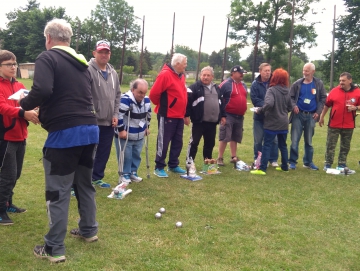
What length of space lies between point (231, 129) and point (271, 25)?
38059mm

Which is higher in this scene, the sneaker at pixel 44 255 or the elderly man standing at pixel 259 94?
the elderly man standing at pixel 259 94

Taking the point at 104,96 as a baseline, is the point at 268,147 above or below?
below

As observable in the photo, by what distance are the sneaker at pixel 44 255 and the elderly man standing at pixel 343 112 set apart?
240 inches

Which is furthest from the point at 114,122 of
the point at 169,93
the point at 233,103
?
the point at 233,103

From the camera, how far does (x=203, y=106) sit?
722 cm

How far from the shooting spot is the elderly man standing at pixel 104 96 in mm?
5543

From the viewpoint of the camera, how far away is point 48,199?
359cm

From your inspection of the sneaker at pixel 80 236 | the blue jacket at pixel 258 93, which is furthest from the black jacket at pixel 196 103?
the sneaker at pixel 80 236

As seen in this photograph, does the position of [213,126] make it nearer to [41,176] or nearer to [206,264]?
[41,176]

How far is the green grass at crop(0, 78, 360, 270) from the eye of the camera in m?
3.73

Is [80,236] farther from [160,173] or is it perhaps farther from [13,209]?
[160,173]

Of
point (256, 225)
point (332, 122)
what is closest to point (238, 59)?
point (332, 122)

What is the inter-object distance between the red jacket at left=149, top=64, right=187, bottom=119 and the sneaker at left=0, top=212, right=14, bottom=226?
3163 millimetres

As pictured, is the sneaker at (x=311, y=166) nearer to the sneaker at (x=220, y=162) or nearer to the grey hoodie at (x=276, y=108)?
the grey hoodie at (x=276, y=108)
